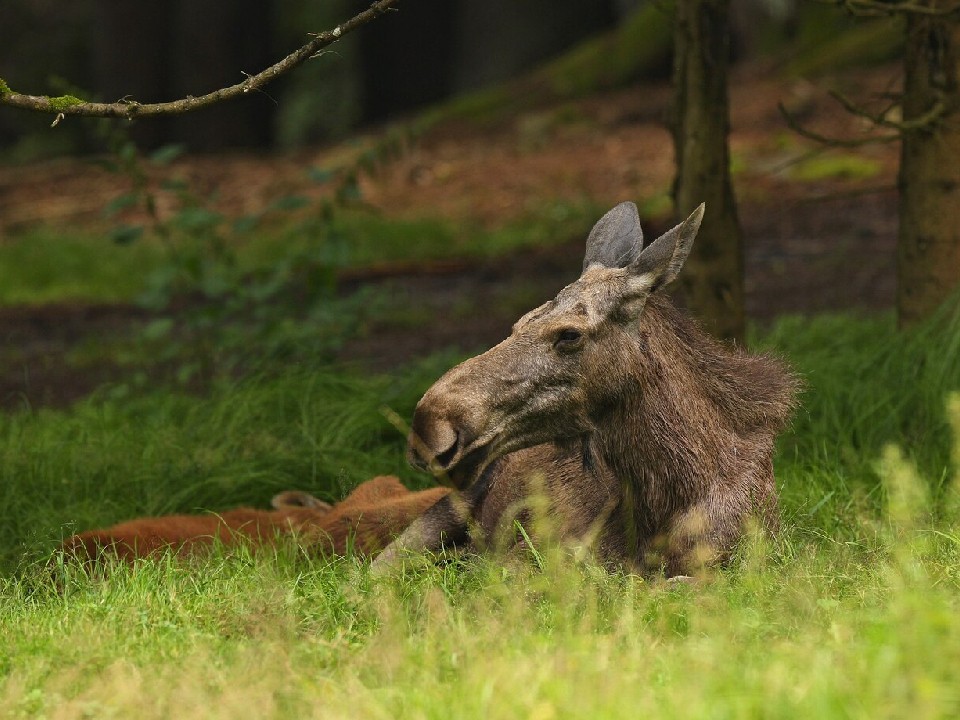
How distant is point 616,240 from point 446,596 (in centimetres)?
133

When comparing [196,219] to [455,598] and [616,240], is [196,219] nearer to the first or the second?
[616,240]

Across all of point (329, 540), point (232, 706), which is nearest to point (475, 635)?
point (232, 706)

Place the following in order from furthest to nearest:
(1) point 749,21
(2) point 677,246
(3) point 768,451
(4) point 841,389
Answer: (1) point 749,21 → (4) point 841,389 → (3) point 768,451 → (2) point 677,246

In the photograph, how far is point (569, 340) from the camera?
14.5ft

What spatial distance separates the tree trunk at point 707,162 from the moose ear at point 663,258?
2.03 meters

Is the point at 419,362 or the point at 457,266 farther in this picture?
the point at 457,266

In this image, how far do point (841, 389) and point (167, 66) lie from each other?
14354 mm

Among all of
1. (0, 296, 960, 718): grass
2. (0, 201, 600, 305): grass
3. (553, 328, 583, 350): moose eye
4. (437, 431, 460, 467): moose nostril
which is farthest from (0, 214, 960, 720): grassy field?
(0, 201, 600, 305): grass

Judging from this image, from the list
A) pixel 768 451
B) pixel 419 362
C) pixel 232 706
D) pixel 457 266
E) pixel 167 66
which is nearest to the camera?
pixel 232 706

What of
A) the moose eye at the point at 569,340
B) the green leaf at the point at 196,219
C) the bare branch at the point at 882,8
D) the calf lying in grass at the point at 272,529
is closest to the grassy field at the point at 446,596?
Answer: the calf lying in grass at the point at 272,529

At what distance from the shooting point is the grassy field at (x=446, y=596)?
3096 mm

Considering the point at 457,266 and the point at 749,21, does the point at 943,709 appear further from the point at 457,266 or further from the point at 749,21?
the point at 749,21

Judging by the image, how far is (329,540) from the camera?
16.3ft

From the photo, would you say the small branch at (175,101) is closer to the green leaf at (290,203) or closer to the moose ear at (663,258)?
the moose ear at (663,258)
